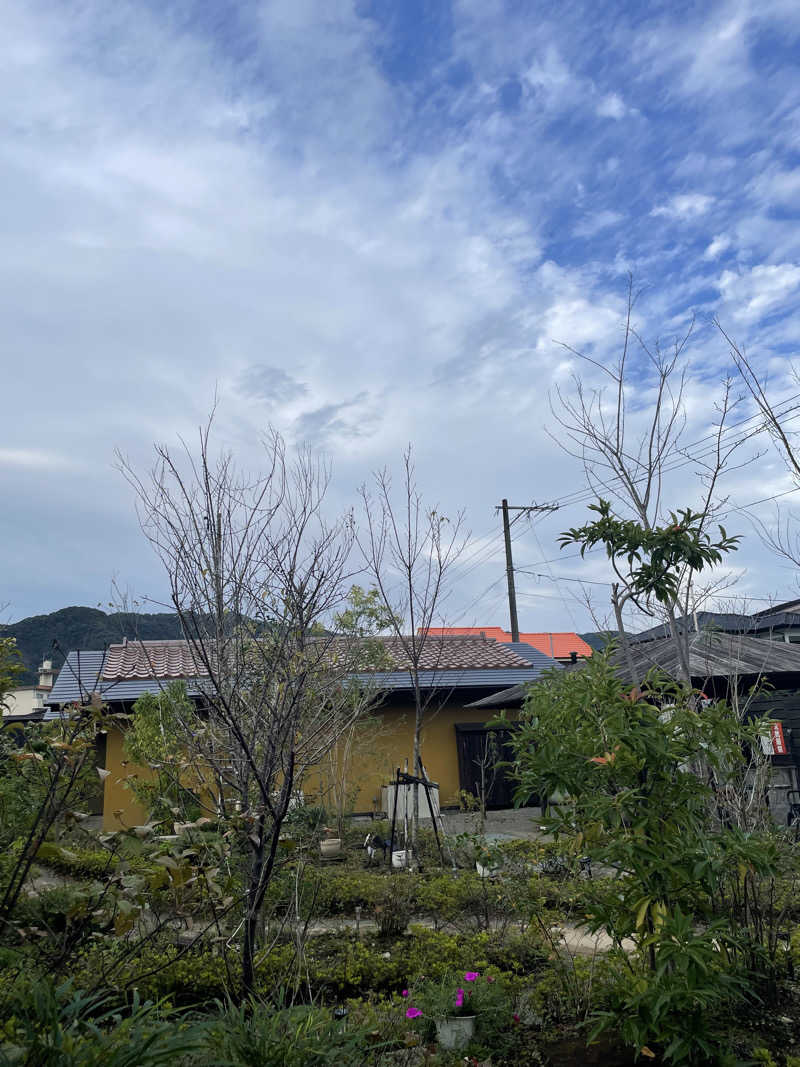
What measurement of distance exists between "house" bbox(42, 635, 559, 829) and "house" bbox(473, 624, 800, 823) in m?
2.28

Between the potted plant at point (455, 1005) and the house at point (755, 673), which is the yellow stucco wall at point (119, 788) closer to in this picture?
the house at point (755, 673)

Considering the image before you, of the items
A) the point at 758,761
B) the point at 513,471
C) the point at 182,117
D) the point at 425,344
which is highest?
the point at 182,117

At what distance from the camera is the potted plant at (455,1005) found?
3486 millimetres

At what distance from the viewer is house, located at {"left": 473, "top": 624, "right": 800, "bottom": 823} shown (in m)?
8.55

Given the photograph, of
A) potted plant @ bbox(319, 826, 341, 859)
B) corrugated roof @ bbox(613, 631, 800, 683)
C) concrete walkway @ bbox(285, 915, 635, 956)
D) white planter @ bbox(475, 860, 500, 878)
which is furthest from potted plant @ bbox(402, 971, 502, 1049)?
potted plant @ bbox(319, 826, 341, 859)

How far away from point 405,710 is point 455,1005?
451 inches

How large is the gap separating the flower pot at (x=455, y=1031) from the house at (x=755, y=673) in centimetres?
482

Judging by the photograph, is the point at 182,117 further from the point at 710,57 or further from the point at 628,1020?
the point at 628,1020

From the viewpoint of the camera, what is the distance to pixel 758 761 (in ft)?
16.0

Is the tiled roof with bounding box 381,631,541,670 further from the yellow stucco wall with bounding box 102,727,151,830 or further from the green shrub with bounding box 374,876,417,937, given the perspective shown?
the green shrub with bounding box 374,876,417,937

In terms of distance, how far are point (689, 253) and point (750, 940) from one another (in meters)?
5.67

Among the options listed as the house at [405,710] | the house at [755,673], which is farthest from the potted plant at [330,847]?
the house at [405,710]

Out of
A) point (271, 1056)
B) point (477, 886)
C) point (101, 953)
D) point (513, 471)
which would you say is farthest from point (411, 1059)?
point (513, 471)

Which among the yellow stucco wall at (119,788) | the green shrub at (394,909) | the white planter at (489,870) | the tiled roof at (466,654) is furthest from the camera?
the tiled roof at (466,654)
